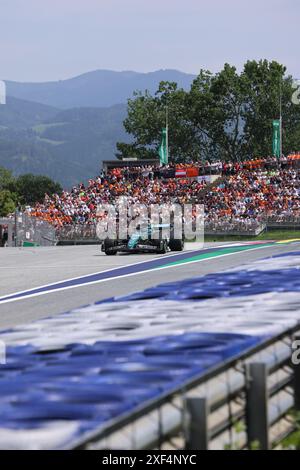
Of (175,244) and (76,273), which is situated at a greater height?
(175,244)

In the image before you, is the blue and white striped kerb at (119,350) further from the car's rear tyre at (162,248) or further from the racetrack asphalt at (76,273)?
the car's rear tyre at (162,248)

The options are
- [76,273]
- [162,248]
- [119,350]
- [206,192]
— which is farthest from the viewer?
[206,192]

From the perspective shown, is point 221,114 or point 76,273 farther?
point 221,114

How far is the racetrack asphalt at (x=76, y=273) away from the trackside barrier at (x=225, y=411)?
861cm

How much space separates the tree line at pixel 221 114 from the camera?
315 ft

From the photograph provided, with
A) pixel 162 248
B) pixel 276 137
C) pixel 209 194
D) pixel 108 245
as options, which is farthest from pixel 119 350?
pixel 276 137

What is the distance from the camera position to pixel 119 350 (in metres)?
6.33

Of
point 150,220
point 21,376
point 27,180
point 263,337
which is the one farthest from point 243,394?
point 27,180

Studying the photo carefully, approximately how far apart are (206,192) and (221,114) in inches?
1853

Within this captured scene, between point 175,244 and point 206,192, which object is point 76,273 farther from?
point 206,192

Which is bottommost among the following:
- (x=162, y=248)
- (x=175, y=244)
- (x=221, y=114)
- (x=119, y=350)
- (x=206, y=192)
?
(x=162, y=248)

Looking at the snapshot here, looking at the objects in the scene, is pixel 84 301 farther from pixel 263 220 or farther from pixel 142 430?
pixel 263 220

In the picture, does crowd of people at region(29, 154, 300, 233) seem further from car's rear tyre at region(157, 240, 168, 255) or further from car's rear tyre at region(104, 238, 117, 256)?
car's rear tyre at region(157, 240, 168, 255)

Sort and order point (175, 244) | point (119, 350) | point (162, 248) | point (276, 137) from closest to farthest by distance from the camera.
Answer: point (119, 350), point (162, 248), point (175, 244), point (276, 137)
